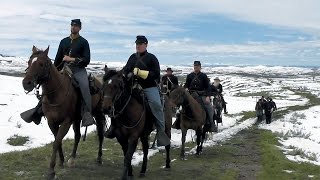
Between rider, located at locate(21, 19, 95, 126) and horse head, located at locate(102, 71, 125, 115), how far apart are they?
1.39 m

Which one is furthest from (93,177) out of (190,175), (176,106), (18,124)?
→ (18,124)

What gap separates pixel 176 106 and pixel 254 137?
352 inches

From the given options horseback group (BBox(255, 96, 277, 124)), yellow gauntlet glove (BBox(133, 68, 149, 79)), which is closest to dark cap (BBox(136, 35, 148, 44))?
yellow gauntlet glove (BBox(133, 68, 149, 79))

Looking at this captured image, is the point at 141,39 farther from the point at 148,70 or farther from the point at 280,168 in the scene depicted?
the point at 280,168

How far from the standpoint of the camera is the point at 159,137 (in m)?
10.5

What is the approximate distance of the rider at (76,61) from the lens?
991 centimetres

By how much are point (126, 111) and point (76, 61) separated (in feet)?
6.28

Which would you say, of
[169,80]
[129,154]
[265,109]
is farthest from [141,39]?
[265,109]

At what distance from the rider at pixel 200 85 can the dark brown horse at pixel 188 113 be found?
1.37 feet

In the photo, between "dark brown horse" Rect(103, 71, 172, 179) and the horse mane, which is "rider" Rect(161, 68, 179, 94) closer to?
"dark brown horse" Rect(103, 71, 172, 179)

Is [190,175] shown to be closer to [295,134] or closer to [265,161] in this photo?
[265,161]

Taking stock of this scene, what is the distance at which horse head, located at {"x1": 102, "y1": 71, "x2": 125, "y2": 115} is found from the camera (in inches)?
329

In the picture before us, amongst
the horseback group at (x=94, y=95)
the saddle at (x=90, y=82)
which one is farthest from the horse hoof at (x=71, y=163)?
the saddle at (x=90, y=82)

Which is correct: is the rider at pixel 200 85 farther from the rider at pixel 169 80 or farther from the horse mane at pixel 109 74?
the horse mane at pixel 109 74
